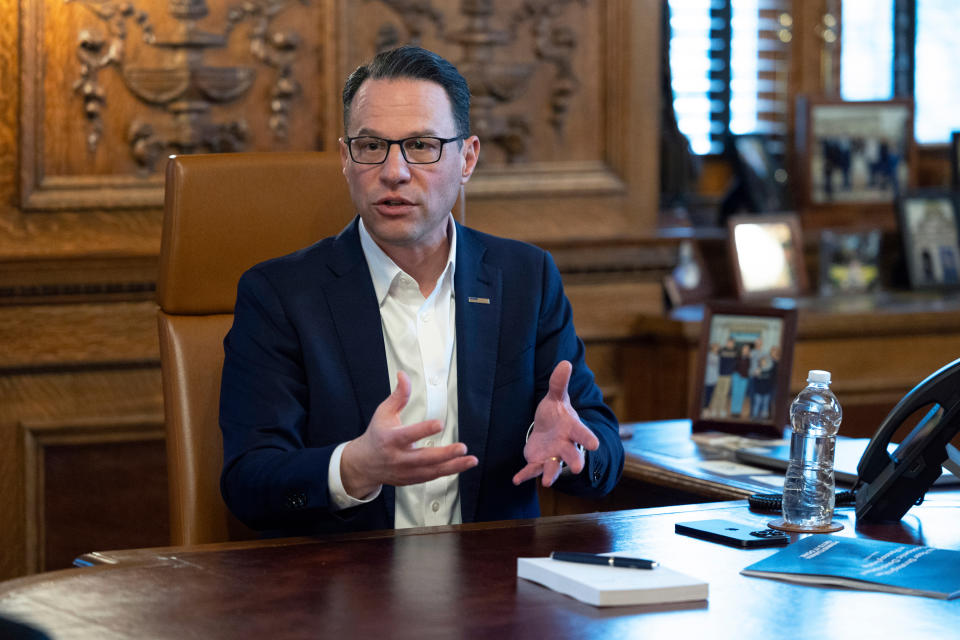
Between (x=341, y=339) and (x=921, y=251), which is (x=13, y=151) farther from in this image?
(x=921, y=251)

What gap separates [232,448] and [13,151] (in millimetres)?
1361

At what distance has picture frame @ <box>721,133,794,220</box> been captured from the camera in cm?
423

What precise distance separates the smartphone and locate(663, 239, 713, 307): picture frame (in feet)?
7.07

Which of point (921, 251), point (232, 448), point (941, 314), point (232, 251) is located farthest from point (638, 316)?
point (232, 448)

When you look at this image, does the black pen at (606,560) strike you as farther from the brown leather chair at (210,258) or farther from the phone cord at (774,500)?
the brown leather chair at (210,258)

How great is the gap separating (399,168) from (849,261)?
255 centimetres

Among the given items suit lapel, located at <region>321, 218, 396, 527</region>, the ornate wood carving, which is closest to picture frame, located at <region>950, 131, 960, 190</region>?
the ornate wood carving

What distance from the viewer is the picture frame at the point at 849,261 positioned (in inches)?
164

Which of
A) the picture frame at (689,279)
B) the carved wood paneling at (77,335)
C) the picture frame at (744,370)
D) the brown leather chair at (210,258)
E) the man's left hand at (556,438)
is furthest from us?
the picture frame at (689,279)

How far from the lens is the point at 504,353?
6.89 feet

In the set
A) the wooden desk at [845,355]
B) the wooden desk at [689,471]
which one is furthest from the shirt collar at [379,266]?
the wooden desk at [845,355]

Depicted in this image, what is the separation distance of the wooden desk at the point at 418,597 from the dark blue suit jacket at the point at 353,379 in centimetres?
22

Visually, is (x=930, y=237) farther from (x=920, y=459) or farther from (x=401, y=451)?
(x=401, y=451)

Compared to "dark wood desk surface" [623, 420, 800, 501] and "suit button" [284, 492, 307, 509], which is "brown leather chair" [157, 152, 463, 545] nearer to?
"suit button" [284, 492, 307, 509]
